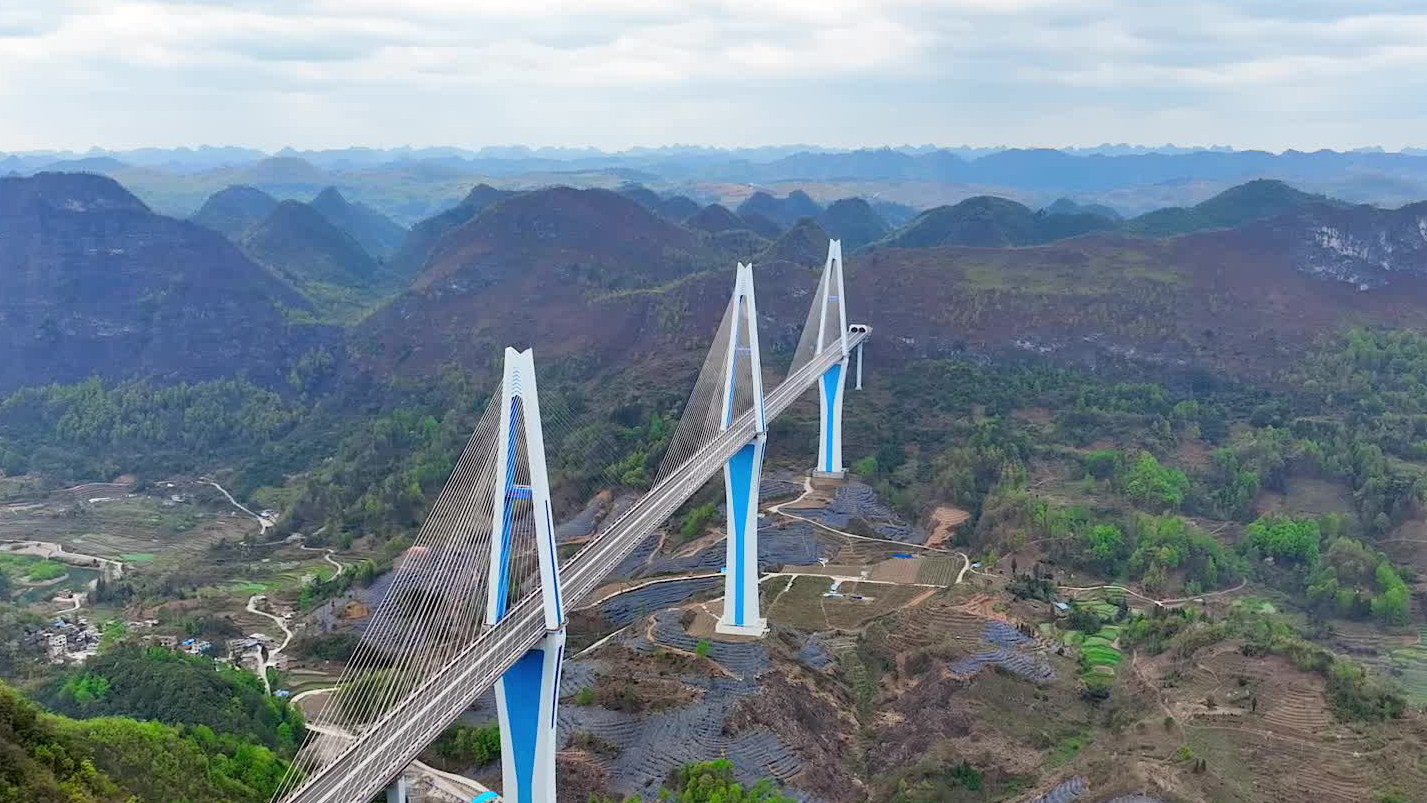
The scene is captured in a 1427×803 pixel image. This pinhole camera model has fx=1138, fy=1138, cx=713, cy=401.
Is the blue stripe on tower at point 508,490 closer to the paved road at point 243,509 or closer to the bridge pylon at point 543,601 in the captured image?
the bridge pylon at point 543,601

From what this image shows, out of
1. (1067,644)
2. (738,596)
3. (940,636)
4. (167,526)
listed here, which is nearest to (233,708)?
(738,596)

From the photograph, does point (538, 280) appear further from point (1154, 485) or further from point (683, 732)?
point (683, 732)

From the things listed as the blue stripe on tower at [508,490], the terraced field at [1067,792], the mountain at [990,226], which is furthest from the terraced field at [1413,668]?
the mountain at [990,226]

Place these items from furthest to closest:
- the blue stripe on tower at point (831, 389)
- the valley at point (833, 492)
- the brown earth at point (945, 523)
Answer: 1. the blue stripe on tower at point (831, 389)
2. the brown earth at point (945, 523)
3. the valley at point (833, 492)

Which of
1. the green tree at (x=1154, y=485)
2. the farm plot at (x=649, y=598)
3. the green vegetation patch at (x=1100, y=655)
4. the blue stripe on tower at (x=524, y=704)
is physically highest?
the blue stripe on tower at (x=524, y=704)

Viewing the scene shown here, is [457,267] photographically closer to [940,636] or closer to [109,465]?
[109,465]

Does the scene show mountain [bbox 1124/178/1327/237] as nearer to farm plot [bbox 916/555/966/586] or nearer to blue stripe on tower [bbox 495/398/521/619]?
farm plot [bbox 916/555/966/586]

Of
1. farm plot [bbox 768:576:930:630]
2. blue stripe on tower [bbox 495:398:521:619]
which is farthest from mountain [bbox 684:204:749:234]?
blue stripe on tower [bbox 495:398:521:619]
